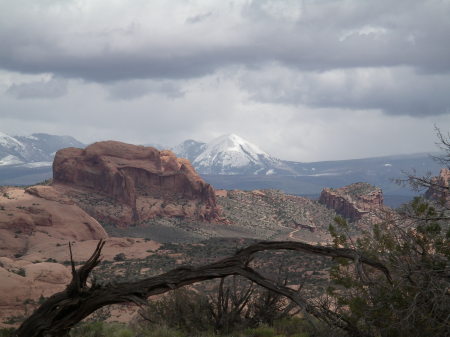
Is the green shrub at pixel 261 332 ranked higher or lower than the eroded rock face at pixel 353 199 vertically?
higher

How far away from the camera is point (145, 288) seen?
244 inches

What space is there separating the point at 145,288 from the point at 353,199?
5263 inches

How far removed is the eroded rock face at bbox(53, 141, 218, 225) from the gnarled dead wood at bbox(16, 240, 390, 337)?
326 feet

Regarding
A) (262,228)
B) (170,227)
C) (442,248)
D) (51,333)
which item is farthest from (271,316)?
(262,228)

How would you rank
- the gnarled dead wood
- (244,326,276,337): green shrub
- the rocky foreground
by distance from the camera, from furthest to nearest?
1. the rocky foreground
2. (244,326,276,337): green shrub
3. the gnarled dead wood

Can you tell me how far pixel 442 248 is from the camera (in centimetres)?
959

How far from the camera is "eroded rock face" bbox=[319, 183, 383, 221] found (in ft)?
424

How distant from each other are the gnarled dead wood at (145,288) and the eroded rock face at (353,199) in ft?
398

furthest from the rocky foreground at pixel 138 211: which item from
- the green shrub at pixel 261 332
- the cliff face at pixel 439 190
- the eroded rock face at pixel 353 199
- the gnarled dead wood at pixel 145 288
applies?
the gnarled dead wood at pixel 145 288

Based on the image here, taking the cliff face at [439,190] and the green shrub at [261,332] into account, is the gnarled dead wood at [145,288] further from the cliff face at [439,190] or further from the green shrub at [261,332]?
the green shrub at [261,332]

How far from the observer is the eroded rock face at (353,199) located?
129375 millimetres

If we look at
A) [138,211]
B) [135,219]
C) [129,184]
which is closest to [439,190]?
[135,219]

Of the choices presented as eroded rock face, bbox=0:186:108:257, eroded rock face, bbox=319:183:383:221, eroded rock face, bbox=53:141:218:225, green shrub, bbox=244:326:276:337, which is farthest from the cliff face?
eroded rock face, bbox=319:183:383:221

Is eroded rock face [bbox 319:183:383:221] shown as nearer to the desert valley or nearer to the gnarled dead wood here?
the desert valley
